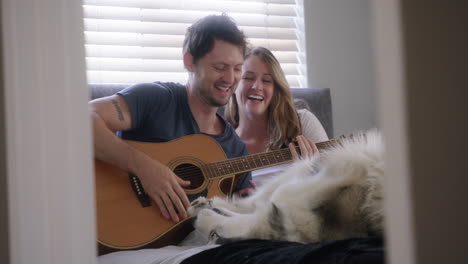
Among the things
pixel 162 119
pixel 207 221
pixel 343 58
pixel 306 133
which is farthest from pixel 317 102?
pixel 207 221

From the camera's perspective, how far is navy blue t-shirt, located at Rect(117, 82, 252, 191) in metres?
1.73

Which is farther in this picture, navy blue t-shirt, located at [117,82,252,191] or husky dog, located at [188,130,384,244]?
navy blue t-shirt, located at [117,82,252,191]

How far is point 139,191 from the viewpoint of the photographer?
5.09ft

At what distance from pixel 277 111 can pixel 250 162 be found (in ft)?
1.15

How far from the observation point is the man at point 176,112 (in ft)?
5.08

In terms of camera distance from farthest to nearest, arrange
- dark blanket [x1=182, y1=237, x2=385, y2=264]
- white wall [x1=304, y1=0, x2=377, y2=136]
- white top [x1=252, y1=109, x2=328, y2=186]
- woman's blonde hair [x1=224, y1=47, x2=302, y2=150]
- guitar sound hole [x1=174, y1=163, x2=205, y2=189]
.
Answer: white wall [x1=304, y1=0, x2=377, y2=136] → woman's blonde hair [x1=224, y1=47, x2=302, y2=150] → white top [x1=252, y1=109, x2=328, y2=186] → guitar sound hole [x1=174, y1=163, x2=205, y2=189] → dark blanket [x1=182, y1=237, x2=385, y2=264]

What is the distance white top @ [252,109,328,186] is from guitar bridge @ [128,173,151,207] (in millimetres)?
461

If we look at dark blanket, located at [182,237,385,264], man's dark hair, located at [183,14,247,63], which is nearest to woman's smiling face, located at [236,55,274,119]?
man's dark hair, located at [183,14,247,63]

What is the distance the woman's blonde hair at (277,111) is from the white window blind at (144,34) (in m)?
0.52

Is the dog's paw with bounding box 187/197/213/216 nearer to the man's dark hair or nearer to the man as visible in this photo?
the man

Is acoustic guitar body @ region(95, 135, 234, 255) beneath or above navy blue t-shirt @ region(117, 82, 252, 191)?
beneath
